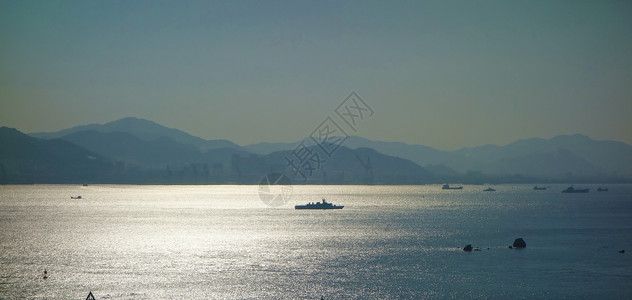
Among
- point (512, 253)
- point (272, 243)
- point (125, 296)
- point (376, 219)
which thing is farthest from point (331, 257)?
point (376, 219)

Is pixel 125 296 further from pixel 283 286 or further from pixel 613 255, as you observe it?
pixel 613 255

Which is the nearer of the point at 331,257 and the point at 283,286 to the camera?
the point at 283,286

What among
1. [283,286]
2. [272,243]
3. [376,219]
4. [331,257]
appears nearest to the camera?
[283,286]

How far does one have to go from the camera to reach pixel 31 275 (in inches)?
Answer: 3103

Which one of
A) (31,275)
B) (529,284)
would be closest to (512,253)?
(529,284)

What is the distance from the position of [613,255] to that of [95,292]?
83.0 m

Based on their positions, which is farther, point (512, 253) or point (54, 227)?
point (54, 227)

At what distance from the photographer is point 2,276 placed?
7788 centimetres

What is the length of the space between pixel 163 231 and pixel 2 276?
63.3 metres

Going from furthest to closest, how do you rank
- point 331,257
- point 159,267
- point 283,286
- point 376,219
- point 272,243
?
point 376,219
point 272,243
point 331,257
point 159,267
point 283,286

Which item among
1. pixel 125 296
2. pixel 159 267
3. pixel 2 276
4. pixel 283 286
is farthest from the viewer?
pixel 159 267

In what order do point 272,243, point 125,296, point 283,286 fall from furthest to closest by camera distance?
point 272,243
point 283,286
point 125,296

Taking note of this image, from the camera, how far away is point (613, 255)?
97812 mm

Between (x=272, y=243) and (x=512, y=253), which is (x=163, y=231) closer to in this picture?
(x=272, y=243)
